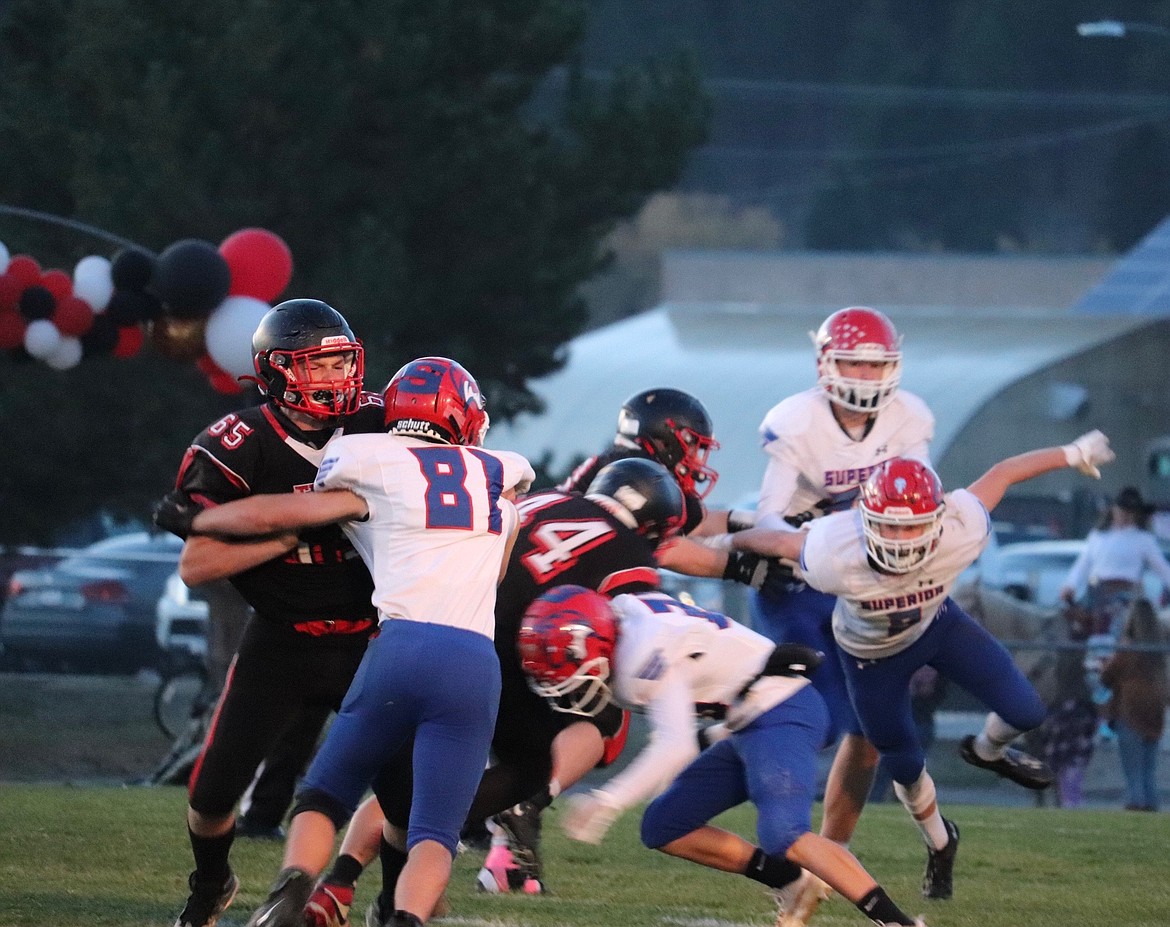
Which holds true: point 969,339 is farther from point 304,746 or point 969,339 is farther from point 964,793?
point 304,746

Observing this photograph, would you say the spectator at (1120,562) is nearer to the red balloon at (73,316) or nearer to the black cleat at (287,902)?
the red balloon at (73,316)

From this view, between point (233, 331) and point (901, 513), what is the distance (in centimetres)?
536

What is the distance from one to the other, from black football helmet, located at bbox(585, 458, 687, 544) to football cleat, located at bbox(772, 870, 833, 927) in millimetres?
1035

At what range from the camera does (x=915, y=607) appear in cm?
629

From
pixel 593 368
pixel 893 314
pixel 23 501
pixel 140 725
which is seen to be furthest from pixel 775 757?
pixel 893 314

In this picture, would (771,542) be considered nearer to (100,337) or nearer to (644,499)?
(644,499)

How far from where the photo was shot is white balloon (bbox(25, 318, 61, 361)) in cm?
1093

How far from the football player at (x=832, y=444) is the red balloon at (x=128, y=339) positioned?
486 centimetres

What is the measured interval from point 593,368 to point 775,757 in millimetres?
25336

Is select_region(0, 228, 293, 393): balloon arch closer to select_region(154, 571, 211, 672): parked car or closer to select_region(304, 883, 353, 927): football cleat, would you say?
select_region(154, 571, 211, 672): parked car

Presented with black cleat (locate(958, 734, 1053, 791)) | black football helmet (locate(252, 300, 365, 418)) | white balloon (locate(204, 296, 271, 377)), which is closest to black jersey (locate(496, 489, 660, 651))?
black football helmet (locate(252, 300, 365, 418))

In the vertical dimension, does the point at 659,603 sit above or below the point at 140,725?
above

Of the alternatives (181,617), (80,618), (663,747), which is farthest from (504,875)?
(181,617)

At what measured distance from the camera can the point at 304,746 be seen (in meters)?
6.35
